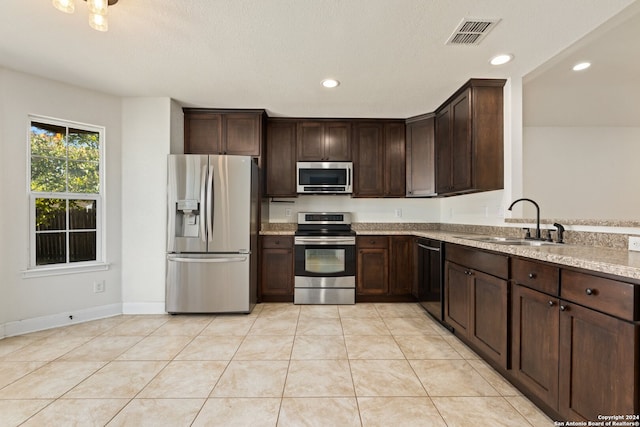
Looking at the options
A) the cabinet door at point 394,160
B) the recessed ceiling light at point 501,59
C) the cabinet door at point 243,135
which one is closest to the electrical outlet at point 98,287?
the cabinet door at point 243,135

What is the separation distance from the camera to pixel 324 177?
375 centimetres

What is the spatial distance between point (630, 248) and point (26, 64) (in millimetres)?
4770

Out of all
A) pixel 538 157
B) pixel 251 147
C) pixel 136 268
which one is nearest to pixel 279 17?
pixel 251 147

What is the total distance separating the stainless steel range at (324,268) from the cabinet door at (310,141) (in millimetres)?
1065

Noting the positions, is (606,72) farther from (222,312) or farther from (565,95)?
(222,312)

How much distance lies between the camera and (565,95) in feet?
10.2

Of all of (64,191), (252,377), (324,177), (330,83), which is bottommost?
(252,377)

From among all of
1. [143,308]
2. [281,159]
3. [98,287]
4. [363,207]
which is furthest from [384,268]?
[98,287]

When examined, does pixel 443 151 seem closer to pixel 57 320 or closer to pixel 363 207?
pixel 363 207

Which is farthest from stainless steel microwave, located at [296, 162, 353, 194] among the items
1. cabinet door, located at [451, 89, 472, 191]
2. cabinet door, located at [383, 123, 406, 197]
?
cabinet door, located at [451, 89, 472, 191]

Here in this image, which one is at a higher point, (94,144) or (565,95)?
(565,95)

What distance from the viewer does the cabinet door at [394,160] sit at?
3.86 metres

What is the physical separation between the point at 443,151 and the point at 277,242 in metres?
2.33

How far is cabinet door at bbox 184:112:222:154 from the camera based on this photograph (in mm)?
3527
